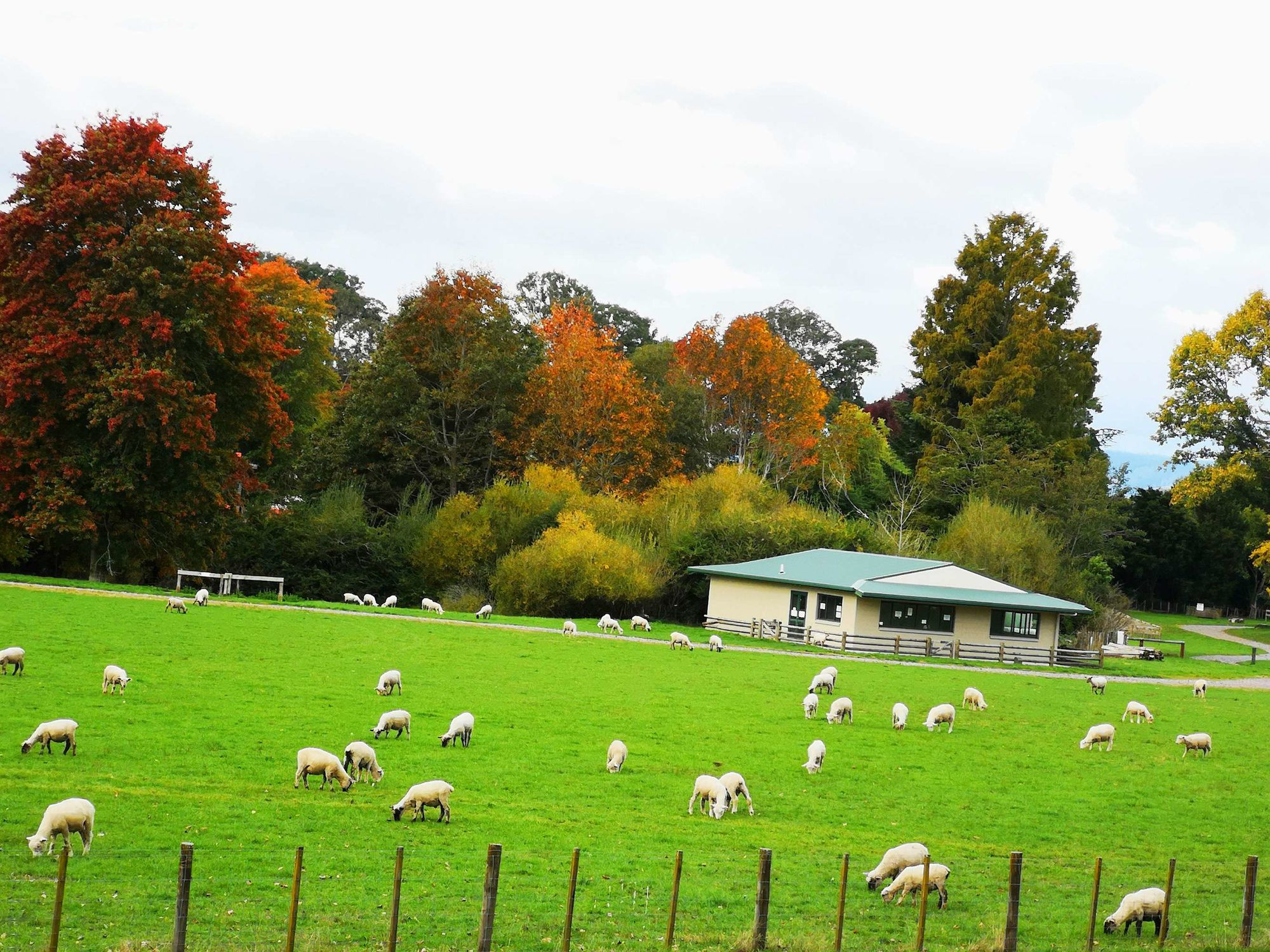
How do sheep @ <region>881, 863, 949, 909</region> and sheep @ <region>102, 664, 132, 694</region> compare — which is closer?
sheep @ <region>881, 863, 949, 909</region>

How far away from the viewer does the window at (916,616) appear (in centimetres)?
5050

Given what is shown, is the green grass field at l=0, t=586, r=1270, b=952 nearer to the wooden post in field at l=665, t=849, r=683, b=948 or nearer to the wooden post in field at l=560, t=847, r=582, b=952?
the wooden post in field at l=665, t=849, r=683, b=948

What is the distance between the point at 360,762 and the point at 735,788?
19.1 feet

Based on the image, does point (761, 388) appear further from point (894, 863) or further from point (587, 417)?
point (894, 863)

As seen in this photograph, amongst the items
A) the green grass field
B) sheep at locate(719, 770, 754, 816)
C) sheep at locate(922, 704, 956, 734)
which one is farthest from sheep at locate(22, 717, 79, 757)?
sheep at locate(922, 704, 956, 734)

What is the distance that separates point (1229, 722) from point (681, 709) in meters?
16.1

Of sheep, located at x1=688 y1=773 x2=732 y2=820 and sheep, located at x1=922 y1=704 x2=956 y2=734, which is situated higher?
sheep, located at x1=922 y1=704 x2=956 y2=734

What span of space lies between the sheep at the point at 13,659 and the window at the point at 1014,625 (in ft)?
128

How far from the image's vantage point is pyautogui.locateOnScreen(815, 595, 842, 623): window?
50469 millimetres

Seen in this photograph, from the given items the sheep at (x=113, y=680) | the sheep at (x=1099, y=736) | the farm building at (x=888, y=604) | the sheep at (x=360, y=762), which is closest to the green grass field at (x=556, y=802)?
the sheep at (x=360, y=762)

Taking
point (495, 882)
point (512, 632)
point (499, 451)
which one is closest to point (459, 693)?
point (512, 632)

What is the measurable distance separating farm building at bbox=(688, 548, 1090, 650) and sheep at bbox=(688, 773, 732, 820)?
101ft

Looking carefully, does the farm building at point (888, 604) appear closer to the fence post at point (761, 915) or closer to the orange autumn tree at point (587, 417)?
the orange autumn tree at point (587, 417)

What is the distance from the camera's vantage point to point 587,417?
66.4 meters
